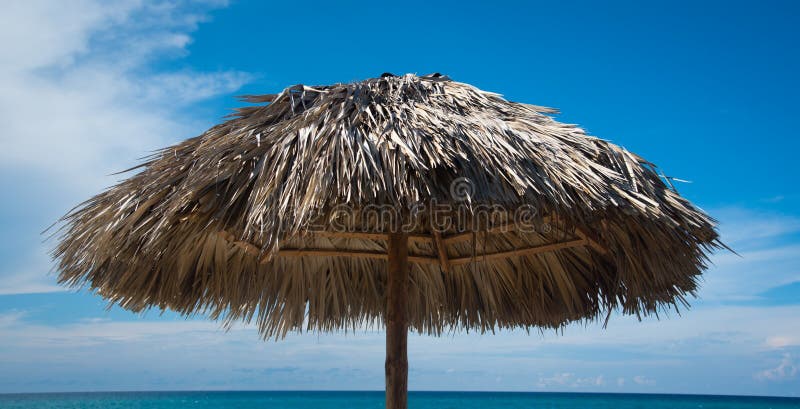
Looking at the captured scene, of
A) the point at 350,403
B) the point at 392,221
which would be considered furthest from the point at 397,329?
the point at 350,403

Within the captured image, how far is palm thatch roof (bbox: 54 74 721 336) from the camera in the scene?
279 centimetres

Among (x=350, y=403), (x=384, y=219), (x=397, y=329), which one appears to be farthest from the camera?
(x=350, y=403)

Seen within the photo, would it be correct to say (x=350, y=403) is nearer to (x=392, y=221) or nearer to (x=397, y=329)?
(x=397, y=329)

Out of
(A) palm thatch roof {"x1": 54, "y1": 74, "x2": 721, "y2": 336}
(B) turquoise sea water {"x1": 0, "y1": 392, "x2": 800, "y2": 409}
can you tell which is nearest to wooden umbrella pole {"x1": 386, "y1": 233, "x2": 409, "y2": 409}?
(A) palm thatch roof {"x1": 54, "y1": 74, "x2": 721, "y2": 336}

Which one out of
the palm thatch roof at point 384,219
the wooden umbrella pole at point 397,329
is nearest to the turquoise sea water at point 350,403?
the palm thatch roof at point 384,219

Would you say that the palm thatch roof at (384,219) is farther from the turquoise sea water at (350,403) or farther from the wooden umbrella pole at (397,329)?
the turquoise sea water at (350,403)

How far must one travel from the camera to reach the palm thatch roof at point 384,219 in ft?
9.17

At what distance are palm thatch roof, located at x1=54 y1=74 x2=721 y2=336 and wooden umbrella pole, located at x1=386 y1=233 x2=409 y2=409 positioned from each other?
Answer: 15cm

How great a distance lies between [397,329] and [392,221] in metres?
0.73

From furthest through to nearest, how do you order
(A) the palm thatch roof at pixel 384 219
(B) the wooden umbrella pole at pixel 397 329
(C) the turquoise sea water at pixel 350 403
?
(C) the turquoise sea water at pixel 350 403 < (B) the wooden umbrella pole at pixel 397 329 < (A) the palm thatch roof at pixel 384 219

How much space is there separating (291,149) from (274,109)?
70cm

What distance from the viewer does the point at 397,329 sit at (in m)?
3.50

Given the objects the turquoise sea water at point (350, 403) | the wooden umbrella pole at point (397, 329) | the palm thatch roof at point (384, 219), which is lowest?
the turquoise sea water at point (350, 403)

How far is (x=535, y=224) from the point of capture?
9.77ft
